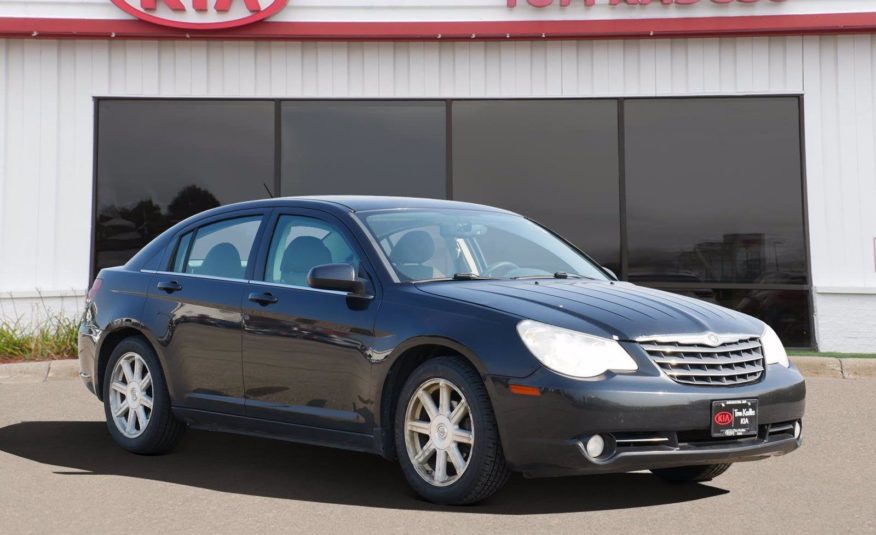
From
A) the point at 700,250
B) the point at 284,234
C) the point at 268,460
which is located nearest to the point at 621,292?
the point at 284,234

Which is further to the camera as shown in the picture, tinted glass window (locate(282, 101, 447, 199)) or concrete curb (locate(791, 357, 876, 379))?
tinted glass window (locate(282, 101, 447, 199))

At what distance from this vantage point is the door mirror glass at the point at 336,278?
6230 millimetres

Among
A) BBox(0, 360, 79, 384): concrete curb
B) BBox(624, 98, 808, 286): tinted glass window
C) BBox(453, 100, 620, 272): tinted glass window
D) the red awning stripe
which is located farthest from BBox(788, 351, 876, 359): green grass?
BBox(0, 360, 79, 384): concrete curb

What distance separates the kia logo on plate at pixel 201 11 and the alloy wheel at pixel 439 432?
9.67 m

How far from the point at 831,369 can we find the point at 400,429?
303 inches

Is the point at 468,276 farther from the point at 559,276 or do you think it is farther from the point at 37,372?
the point at 37,372

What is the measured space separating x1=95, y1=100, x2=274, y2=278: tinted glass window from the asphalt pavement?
6.91 meters

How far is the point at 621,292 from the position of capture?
254 inches

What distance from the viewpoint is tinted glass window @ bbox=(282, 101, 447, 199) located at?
15.2m

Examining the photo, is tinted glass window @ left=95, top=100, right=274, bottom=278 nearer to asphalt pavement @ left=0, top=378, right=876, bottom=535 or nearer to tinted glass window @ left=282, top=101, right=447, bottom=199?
tinted glass window @ left=282, top=101, right=447, bottom=199

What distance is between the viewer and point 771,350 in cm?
621

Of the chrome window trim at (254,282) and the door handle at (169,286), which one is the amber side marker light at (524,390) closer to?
the chrome window trim at (254,282)

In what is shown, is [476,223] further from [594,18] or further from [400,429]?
[594,18]

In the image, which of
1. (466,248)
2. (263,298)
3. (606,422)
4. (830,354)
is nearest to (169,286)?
(263,298)
